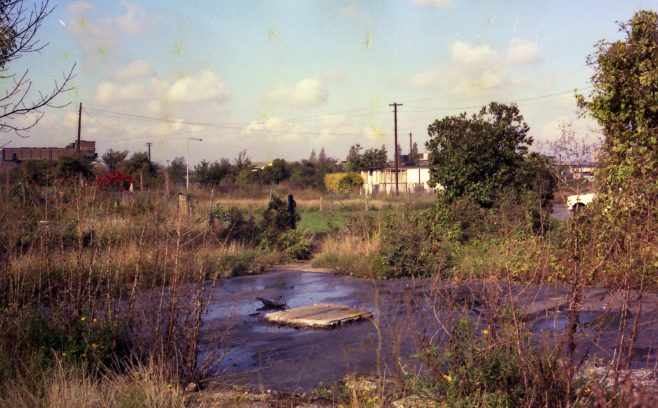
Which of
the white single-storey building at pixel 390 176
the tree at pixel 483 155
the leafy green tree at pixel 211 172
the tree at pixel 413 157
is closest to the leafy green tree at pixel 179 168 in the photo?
the leafy green tree at pixel 211 172

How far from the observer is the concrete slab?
10297 millimetres

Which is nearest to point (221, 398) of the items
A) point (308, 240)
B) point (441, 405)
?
point (441, 405)

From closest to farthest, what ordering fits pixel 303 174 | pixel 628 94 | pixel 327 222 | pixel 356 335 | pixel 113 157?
pixel 356 335 → pixel 628 94 → pixel 327 222 → pixel 113 157 → pixel 303 174

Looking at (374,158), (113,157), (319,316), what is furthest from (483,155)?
A: (374,158)

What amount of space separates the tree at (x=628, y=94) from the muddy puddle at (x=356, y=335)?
9.39ft

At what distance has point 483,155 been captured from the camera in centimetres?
1898

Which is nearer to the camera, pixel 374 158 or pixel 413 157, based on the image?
pixel 374 158

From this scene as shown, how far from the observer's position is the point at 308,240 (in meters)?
20.5

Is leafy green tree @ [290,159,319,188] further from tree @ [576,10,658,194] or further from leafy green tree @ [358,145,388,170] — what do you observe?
tree @ [576,10,658,194]

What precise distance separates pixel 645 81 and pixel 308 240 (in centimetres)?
1040

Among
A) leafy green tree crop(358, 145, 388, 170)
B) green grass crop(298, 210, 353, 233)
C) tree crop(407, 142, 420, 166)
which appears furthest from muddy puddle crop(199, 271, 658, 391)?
tree crop(407, 142, 420, 166)

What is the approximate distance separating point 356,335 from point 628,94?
781cm

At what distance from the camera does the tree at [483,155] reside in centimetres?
1888

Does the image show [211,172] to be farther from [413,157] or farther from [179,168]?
[413,157]
